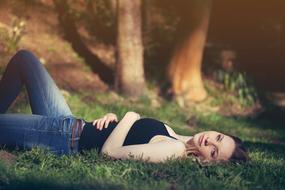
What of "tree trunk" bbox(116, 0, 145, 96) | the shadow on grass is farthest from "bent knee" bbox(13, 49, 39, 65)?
"tree trunk" bbox(116, 0, 145, 96)

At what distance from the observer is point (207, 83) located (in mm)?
13820

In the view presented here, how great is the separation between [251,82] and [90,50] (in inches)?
146

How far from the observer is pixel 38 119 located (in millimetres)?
5590

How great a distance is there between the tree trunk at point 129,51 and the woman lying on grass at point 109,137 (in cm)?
578

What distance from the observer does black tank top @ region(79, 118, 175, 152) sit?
5.32 metres

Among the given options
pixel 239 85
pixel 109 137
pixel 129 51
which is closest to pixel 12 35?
pixel 129 51

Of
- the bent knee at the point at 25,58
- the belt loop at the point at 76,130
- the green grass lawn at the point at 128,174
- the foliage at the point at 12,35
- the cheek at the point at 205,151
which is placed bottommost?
the green grass lawn at the point at 128,174

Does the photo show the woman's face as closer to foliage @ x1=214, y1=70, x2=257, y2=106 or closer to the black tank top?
the black tank top

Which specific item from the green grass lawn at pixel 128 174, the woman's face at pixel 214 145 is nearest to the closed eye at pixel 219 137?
the woman's face at pixel 214 145

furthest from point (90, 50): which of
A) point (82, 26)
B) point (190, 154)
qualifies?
point (190, 154)

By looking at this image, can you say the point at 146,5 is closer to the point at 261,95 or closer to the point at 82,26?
the point at 82,26

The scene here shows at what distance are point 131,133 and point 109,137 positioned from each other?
19cm

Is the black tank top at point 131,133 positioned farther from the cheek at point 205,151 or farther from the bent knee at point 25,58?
the bent knee at point 25,58

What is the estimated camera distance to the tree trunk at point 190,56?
491 inches
